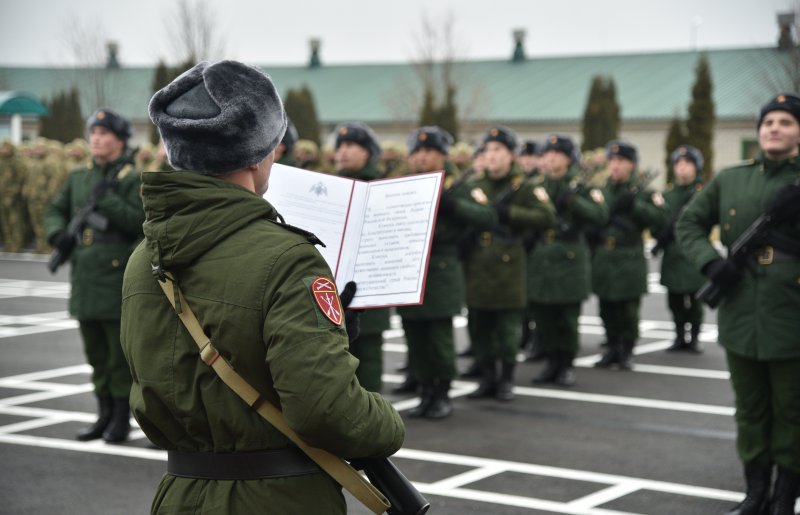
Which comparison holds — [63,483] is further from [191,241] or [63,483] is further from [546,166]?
[546,166]

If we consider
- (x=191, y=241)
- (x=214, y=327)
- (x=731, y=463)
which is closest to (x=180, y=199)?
(x=191, y=241)

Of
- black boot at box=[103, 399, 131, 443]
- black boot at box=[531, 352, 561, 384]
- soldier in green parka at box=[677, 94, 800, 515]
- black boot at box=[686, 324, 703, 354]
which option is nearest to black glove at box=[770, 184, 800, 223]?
soldier in green parka at box=[677, 94, 800, 515]

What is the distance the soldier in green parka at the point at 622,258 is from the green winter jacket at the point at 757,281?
499 centimetres

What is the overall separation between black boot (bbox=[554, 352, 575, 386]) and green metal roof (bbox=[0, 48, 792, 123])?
3231 centimetres

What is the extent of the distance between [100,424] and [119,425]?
0.22 meters

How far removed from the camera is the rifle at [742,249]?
551cm

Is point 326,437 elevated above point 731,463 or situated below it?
above

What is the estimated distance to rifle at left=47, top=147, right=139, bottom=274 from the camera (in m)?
7.28

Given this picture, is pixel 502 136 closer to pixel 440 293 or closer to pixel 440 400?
pixel 440 293

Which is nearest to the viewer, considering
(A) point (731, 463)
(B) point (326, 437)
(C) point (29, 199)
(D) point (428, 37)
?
(B) point (326, 437)

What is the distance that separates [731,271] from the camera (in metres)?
5.64

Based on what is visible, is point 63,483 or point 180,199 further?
point 63,483

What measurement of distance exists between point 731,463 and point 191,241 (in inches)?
211

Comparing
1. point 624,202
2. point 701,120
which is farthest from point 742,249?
point 701,120
